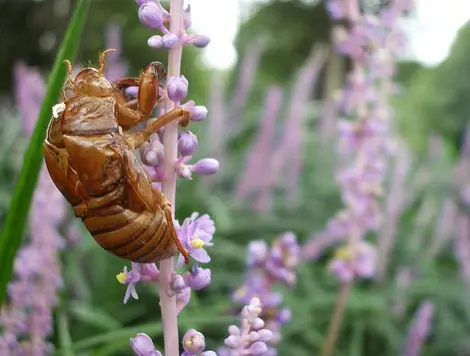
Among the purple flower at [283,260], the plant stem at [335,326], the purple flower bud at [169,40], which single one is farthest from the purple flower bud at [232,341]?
the plant stem at [335,326]

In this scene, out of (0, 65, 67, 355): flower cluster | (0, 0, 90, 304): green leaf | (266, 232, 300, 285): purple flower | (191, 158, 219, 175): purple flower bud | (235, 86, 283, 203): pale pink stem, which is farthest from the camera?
(235, 86, 283, 203): pale pink stem

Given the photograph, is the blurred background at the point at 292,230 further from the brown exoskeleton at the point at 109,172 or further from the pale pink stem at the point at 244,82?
the brown exoskeleton at the point at 109,172

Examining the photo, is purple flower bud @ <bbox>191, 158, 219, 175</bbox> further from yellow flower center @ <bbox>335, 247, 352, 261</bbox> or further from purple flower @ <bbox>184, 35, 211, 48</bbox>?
yellow flower center @ <bbox>335, 247, 352, 261</bbox>

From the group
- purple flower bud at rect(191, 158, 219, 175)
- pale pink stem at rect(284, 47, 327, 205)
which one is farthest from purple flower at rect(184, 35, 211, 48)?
pale pink stem at rect(284, 47, 327, 205)

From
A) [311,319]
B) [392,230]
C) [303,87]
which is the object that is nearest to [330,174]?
[303,87]

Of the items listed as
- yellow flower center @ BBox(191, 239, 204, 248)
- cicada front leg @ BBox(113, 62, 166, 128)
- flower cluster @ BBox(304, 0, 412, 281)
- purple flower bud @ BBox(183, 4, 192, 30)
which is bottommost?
yellow flower center @ BBox(191, 239, 204, 248)

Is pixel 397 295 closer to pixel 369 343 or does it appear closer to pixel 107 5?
pixel 369 343
